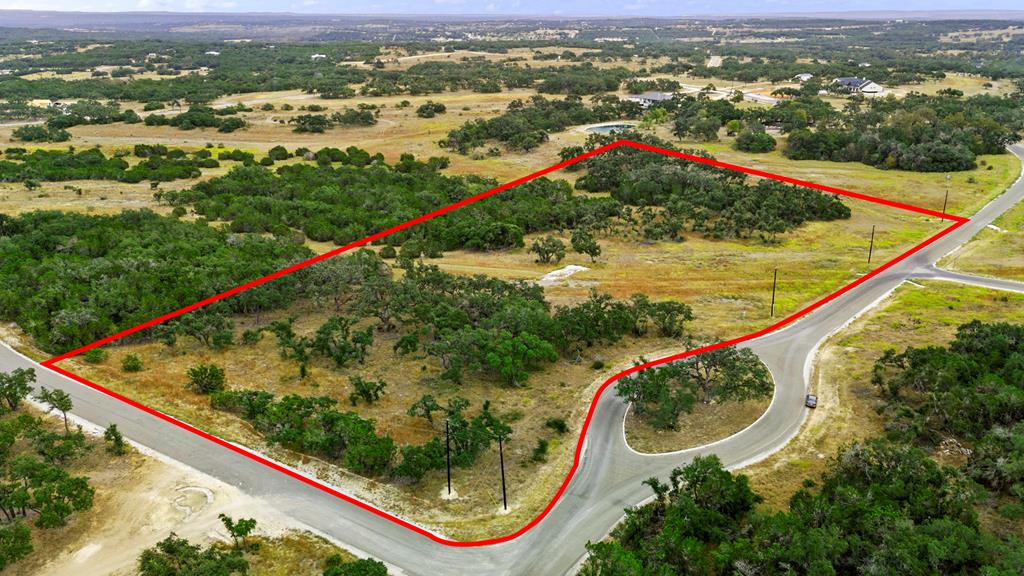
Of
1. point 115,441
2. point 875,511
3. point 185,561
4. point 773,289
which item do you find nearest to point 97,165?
point 115,441

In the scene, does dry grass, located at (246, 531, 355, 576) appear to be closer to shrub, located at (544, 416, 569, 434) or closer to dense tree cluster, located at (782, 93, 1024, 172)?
shrub, located at (544, 416, 569, 434)

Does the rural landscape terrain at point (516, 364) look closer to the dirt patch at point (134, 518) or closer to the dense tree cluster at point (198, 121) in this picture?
the dirt patch at point (134, 518)

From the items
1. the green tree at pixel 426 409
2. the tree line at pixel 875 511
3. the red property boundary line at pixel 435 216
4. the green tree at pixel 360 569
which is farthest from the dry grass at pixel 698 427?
the green tree at pixel 360 569

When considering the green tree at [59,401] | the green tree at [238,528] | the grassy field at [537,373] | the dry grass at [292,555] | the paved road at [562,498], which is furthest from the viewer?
the green tree at [59,401]

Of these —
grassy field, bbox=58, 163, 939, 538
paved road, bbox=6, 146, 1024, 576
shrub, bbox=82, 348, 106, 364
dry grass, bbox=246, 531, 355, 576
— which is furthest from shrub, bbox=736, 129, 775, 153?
dry grass, bbox=246, 531, 355, 576

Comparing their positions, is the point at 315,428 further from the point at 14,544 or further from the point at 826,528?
the point at 826,528

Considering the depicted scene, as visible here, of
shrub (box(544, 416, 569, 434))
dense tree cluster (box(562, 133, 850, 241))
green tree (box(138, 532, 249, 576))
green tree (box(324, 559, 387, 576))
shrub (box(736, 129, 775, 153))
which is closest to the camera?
green tree (box(324, 559, 387, 576))

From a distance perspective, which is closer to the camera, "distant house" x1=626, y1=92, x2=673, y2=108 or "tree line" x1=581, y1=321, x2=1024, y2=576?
"tree line" x1=581, y1=321, x2=1024, y2=576
